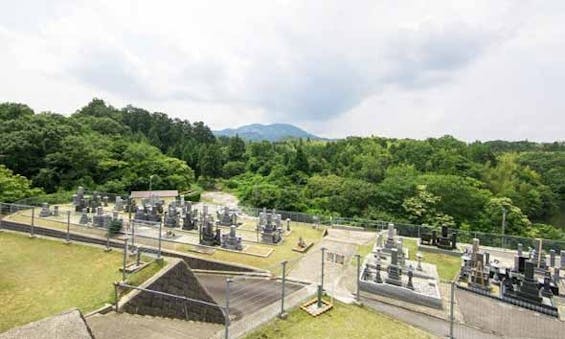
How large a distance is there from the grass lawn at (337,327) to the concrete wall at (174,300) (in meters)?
2.04

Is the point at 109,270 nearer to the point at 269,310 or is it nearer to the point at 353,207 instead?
the point at 269,310

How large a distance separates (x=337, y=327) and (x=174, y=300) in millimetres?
4960

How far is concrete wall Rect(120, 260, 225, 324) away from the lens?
9.56m

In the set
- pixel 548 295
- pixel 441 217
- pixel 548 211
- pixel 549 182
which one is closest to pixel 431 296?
pixel 548 295

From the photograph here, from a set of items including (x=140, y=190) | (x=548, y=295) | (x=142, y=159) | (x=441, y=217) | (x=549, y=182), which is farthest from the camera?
(x=549, y=182)

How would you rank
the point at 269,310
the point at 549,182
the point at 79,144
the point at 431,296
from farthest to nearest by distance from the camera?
1. the point at 549,182
2. the point at 79,144
3. the point at 431,296
4. the point at 269,310

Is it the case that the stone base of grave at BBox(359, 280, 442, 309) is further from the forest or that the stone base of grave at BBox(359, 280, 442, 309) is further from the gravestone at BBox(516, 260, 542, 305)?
the forest

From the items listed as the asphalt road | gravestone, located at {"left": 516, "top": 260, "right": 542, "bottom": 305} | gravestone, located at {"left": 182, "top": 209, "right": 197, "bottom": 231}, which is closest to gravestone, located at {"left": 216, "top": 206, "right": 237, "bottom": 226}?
gravestone, located at {"left": 182, "top": 209, "right": 197, "bottom": 231}

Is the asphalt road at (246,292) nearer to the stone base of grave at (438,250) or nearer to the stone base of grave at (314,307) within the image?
the stone base of grave at (314,307)

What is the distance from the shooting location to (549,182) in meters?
47.2

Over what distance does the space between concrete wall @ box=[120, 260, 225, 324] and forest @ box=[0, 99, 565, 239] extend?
20811mm

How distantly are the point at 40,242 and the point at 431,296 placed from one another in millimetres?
16011

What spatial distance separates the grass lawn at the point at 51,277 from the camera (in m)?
9.10

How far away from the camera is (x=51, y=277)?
1111 cm
